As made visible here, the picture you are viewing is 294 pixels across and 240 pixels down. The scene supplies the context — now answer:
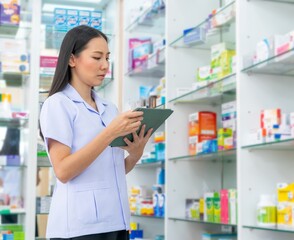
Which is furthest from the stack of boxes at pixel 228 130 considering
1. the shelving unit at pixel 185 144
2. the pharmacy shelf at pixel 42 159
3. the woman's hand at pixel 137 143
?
the woman's hand at pixel 137 143

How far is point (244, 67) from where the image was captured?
3176 mm

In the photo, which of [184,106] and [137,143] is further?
[184,106]

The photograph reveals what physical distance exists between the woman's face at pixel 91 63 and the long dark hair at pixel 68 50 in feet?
0.06

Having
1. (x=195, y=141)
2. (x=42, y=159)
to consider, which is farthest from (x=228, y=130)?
(x=42, y=159)

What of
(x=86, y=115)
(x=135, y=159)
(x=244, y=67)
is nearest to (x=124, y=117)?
(x=86, y=115)

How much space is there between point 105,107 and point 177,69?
220 cm

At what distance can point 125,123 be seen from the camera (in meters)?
1.87

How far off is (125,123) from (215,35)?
2.33 meters

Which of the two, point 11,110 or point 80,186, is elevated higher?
point 11,110

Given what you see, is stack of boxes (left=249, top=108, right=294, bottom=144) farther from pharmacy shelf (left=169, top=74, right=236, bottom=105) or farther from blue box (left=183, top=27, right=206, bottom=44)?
blue box (left=183, top=27, right=206, bottom=44)

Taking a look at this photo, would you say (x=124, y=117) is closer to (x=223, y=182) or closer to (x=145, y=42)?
(x=223, y=182)

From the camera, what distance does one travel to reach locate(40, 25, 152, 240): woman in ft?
6.17

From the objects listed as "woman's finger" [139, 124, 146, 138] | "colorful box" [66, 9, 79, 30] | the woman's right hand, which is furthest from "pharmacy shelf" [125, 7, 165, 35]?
the woman's right hand

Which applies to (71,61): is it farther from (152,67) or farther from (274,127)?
(152,67)
